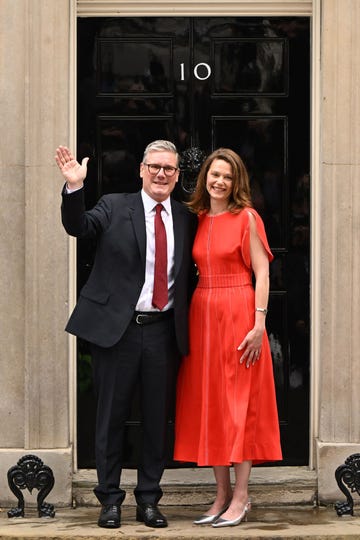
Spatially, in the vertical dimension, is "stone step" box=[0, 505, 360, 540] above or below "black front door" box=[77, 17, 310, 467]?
below

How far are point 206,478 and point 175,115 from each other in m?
2.19

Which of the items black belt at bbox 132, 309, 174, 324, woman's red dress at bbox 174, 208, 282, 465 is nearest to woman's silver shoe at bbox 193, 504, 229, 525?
woman's red dress at bbox 174, 208, 282, 465

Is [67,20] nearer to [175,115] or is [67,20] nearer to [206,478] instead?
[175,115]

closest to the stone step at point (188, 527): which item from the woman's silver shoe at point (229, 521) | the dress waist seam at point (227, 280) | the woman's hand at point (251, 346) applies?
the woman's silver shoe at point (229, 521)

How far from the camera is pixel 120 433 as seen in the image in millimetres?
7352

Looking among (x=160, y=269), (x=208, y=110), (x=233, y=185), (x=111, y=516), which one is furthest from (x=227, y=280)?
(x=111, y=516)

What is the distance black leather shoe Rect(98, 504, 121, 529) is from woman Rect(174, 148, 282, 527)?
46 centimetres

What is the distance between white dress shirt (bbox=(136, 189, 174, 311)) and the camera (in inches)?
286

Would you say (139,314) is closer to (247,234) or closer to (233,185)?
(247,234)

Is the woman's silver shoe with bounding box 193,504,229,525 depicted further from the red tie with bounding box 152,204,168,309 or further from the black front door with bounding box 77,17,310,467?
the red tie with bounding box 152,204,168,309

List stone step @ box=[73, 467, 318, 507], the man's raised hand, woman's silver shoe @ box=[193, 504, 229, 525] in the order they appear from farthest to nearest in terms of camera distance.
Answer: stone step @ box=[73, 467, 318, 507] < woman's silver shoe @ box=[193, 504, 229, 525] < the man's raised hand

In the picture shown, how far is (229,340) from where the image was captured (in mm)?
7328

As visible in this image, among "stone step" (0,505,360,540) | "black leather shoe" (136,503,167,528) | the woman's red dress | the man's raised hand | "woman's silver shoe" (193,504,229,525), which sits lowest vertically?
"stone step" (0,505,360,540)

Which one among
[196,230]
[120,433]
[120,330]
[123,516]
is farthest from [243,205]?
[123,516]
